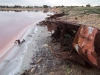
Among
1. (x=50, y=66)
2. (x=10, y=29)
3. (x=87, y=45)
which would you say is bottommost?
(x=10, y=29)

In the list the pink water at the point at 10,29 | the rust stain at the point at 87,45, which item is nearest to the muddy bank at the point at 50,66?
the rust stain at the point at 87,45

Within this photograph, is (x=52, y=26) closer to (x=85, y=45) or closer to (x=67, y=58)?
(x=67, y=58)

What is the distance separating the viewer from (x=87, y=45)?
5.96 metres

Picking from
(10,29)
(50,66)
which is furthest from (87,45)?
(10,29)

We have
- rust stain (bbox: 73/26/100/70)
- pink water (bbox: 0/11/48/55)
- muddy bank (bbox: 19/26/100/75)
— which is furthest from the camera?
pink water (bbox: 0/11/48/55)

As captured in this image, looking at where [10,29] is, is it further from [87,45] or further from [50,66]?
[87,45]

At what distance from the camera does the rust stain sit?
5.70m

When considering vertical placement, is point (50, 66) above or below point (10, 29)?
above

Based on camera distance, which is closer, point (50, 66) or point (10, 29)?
point (50, 66)

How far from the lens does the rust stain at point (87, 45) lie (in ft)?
18.7

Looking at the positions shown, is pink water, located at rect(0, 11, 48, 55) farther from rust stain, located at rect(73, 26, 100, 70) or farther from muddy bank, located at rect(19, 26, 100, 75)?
rust stain, located at rect(73, 26, 100, 70)

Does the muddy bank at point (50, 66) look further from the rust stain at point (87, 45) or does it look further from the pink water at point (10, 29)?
the pink water at point (10, 29)

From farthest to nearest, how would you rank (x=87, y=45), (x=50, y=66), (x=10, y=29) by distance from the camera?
(x=10, y=29), (x=50, y=66), (x=87, y=45)

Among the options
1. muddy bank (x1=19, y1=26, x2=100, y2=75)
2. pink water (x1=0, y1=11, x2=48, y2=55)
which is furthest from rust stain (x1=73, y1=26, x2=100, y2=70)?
pink water (x1=0, y1=11, x2=48, y2=55)
